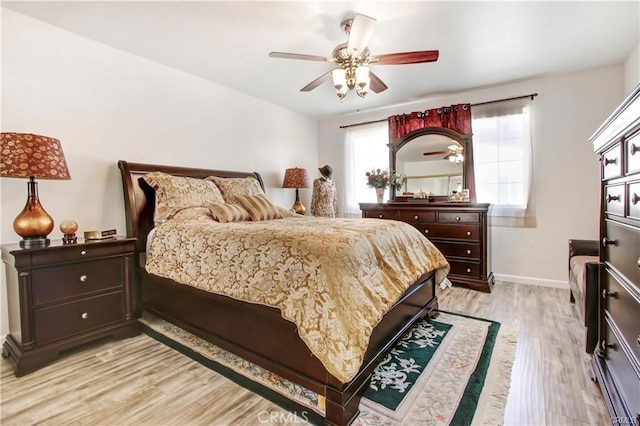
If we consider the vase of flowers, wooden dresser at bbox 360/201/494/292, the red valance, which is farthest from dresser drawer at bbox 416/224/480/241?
the red valance

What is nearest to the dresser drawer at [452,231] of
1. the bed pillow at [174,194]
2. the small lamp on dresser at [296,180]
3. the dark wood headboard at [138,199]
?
the small lamp on dresser at [296,180]

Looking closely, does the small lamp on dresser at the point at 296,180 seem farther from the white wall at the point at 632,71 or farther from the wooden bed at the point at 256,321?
the white wall at the point at 632,71

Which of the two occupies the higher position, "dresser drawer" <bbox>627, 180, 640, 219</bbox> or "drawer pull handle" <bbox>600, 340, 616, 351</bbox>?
"dresser drawer" <bbox>627, 180, 640, 219</bbox>

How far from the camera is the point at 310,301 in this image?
143 cm

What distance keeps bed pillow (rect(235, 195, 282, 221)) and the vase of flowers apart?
1.81m

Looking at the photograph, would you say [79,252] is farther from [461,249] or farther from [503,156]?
[503,156]

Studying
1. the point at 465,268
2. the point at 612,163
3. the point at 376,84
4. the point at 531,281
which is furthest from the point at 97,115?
the point at 531,281

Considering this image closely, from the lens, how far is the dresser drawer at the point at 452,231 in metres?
3.46

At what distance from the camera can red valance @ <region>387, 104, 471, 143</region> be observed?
12.6ft

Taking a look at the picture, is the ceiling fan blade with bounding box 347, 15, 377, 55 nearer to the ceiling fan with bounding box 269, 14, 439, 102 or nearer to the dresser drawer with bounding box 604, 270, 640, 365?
the ceiling fan with bounding box 269, 14, 439, 102

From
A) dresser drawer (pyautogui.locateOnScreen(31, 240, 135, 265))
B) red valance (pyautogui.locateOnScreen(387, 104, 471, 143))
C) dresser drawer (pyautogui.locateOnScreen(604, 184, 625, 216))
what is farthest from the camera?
red valance (pyautogui.locateOnScreen(387, 104, 471, 143))

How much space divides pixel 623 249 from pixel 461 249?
7.52ft

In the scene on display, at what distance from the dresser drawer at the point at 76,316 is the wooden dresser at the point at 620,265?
10.2 ft

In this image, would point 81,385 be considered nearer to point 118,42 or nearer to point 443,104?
point 118,42
